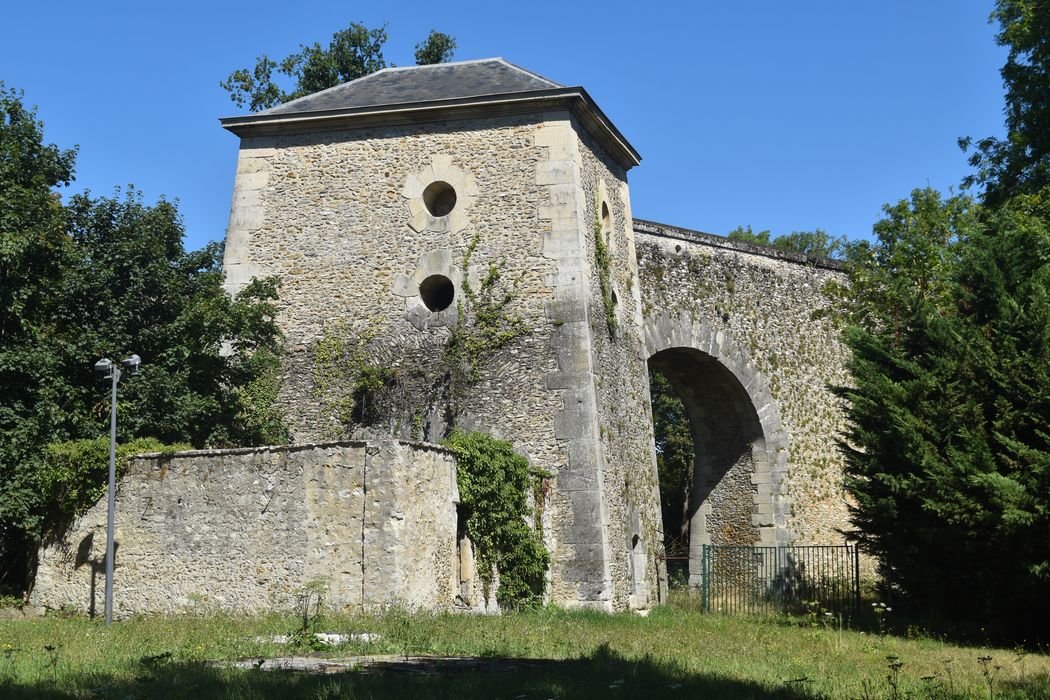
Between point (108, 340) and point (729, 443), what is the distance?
41.6ft

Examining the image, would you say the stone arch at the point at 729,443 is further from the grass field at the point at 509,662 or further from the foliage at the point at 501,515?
the grass field at the point at 509,662

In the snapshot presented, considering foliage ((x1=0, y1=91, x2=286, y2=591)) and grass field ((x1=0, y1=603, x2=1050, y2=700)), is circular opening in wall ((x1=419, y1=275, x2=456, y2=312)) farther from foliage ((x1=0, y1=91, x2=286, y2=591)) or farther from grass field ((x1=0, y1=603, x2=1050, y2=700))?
grass field ((x1=0, y1=603, x2=1050, y2=700))

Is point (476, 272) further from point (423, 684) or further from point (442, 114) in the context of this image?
point (423, 684)

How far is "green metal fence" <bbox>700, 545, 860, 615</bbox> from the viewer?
61.0 ft

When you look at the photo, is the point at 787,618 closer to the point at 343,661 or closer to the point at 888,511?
the point at 888,511

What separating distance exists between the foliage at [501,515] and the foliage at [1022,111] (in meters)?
10.3

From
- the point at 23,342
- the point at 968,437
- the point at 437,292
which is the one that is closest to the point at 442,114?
the point at 437,292

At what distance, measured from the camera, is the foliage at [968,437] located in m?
12.6

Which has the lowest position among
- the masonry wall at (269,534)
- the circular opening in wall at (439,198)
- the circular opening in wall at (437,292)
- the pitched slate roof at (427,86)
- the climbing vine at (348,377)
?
the masonry wall at (269,534)

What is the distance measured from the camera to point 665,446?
34438 mm

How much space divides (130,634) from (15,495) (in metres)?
4.23

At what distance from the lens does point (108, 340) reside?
15.2m

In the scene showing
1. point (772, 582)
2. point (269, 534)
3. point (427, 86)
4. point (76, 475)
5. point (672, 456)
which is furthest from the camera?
point (672, 456)

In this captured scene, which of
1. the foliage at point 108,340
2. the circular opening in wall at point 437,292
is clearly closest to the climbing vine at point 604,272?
the circular opening in wall at point 437,292
